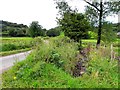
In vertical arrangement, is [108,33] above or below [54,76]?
above

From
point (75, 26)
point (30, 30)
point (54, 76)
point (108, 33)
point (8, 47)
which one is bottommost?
point (8, 47)

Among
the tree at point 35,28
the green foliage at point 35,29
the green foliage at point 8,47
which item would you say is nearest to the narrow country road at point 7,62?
the green foliage at point 8,47

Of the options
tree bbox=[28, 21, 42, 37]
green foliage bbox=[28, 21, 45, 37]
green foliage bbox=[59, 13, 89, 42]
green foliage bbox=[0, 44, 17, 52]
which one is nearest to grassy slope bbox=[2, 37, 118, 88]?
green foliage bbox=[59, 13, 89, 42]

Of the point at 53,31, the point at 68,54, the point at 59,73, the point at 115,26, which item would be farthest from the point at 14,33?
the point at 59,73

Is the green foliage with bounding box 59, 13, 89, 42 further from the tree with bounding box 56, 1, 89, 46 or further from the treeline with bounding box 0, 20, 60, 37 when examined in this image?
the treeline with bounding box 0, 20, 60, 37

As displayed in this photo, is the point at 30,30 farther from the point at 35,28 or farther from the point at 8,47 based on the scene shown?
the point at 8,47

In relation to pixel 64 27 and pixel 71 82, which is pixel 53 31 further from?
pixel 71 82

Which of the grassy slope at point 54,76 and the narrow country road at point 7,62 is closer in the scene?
the grassy slope at point 54,76

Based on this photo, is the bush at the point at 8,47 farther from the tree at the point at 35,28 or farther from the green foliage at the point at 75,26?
the green foliage at the point at 75,26

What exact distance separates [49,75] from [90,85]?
5.72 ft

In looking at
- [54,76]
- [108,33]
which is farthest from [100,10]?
[54,76]

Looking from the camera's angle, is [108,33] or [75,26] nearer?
[75,26]

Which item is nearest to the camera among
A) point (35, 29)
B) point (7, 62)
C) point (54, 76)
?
point (54, 76)

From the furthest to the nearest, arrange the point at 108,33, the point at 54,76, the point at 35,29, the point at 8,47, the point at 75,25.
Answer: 1. the point at 35,29
2. the point at 8,47
3. the point at 108,33
4. the point at 75,25
5. the point at 54,76
